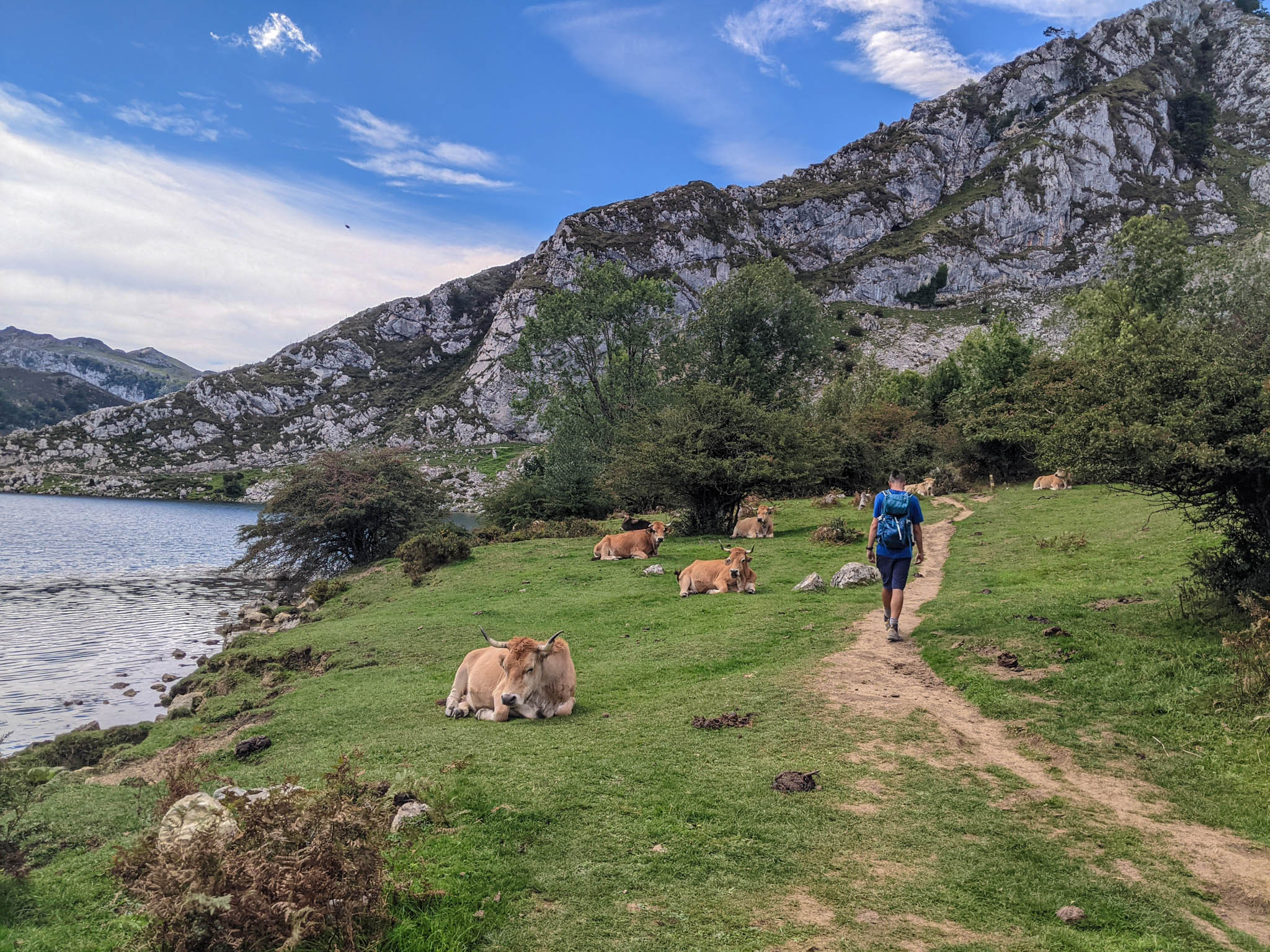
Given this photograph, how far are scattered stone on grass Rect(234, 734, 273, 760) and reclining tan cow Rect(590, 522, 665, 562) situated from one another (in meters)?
13.6

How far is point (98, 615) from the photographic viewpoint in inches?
950

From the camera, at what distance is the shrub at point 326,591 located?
74.0 ft

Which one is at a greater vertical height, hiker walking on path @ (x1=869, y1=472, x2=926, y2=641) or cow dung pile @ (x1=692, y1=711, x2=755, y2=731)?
hiker walking on path @ (x1=869, y1=472, x2=926, y2=641)

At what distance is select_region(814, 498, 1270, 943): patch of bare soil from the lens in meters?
4.16

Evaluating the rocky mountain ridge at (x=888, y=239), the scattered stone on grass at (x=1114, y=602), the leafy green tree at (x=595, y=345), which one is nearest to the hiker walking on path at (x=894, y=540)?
the scattered stone on grass at (x=1114, y=602)

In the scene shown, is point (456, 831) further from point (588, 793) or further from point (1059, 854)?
point (1059, 854)

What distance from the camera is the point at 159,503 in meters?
95.7

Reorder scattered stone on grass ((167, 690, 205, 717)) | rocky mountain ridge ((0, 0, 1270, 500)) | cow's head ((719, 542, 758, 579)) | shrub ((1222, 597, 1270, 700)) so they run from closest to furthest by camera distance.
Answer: shrub ((1222, 597, 1270, 700)), scattered stone on grass ((167, 690, 205, 717)), cow's head ((719, 542, 758, 579)), rocky mountain ridge ((0, 0, 1270, 500))

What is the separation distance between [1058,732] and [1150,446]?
3.77 metres

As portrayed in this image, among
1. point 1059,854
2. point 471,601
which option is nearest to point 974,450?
point 471,601

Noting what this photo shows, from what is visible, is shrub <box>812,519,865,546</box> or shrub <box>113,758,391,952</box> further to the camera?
shrub <box>812,519,865,546</box>

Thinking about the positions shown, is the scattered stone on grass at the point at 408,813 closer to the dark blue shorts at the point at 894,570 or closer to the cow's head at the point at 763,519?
the dark blue shorts at the point at 894,570

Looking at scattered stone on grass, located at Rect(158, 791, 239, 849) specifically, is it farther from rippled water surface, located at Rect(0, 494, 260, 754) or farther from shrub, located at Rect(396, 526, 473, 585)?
shrub, located at Rect(396, 526, 473, 585)

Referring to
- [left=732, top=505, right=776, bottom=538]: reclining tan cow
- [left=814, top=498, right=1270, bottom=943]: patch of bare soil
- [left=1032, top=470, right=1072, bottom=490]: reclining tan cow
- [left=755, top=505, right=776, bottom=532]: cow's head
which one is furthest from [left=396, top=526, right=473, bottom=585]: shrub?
[left=1032, top=470, right=1072, bottom=490]: reclining tan cow
